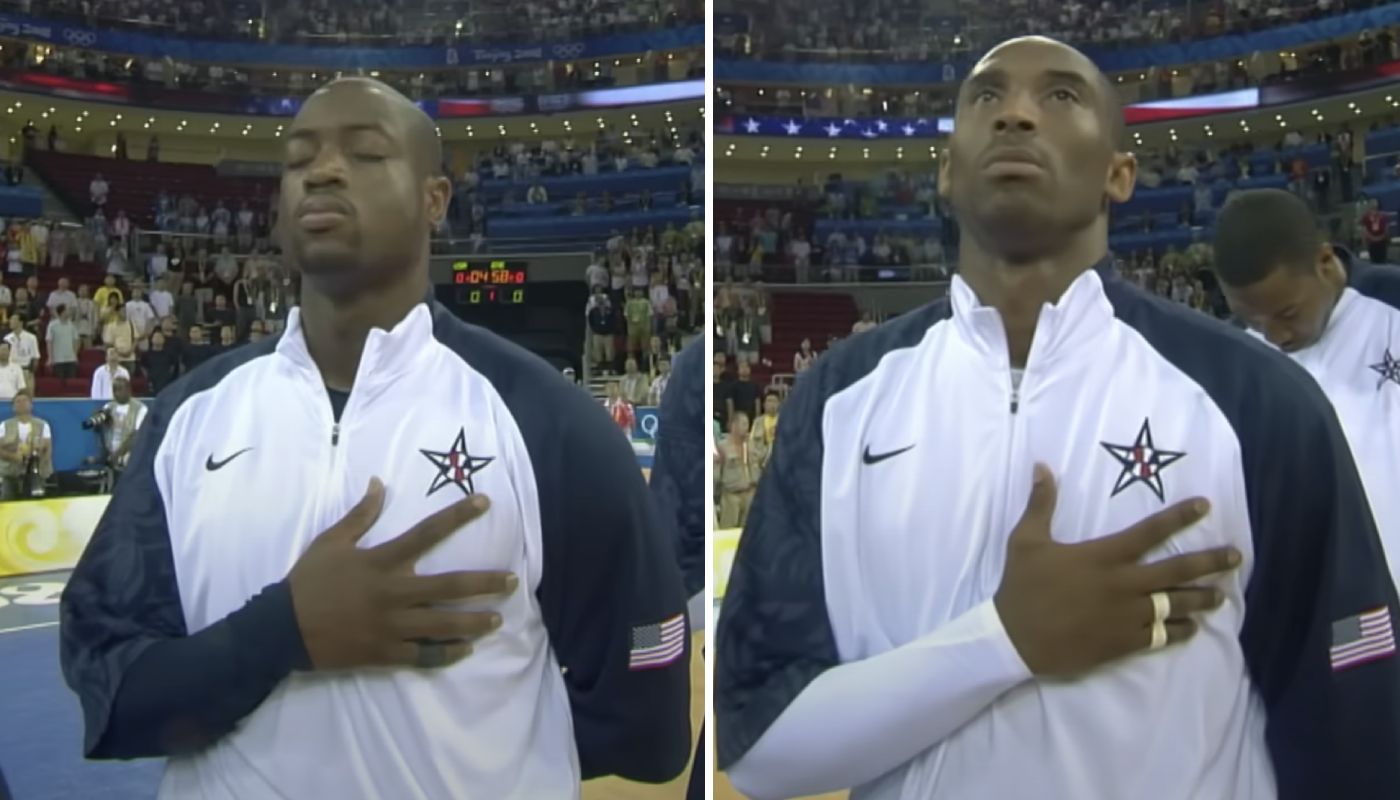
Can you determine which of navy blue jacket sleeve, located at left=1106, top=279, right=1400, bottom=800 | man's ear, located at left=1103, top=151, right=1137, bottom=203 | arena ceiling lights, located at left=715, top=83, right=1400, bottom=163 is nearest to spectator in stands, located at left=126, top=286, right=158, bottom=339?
arena ceiling lights, located at left=715, top=83, right=1400, bottom=163

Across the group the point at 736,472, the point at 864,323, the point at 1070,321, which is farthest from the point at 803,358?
the point at 1070,321

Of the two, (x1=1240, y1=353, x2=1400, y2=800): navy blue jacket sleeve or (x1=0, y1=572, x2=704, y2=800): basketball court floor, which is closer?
(x1=1240, y1=353, x2=1400, y2=800): navy blue jacket sleeve

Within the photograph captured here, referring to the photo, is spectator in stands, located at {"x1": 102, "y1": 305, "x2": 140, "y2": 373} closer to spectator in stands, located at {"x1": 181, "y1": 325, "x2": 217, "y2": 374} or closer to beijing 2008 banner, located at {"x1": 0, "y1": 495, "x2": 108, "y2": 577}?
spectator in stands, located at {"x1": 181, "y1": 325, "x2": 217, "y2": 374}

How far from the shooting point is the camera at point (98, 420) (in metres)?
1.93

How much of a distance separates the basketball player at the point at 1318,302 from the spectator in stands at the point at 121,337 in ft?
5.86

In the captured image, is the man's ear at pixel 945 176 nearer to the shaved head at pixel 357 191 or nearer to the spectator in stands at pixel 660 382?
the spectator in stands at pixel 660 382

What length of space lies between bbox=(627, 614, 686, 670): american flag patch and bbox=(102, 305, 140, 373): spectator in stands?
38.0 inches

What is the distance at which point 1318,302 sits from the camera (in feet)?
5.95

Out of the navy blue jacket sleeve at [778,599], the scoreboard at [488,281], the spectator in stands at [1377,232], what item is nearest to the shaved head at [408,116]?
the scoreboard at [488,281]

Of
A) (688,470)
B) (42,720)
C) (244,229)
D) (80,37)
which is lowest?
(42,720)

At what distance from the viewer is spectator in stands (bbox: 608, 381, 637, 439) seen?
205 centimetres

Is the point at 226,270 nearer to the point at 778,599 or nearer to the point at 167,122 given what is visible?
the point at 167,122

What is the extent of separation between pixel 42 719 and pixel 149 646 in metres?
0.26

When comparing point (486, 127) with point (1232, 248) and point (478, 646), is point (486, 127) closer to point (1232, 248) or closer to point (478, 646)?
point (478, 646)
